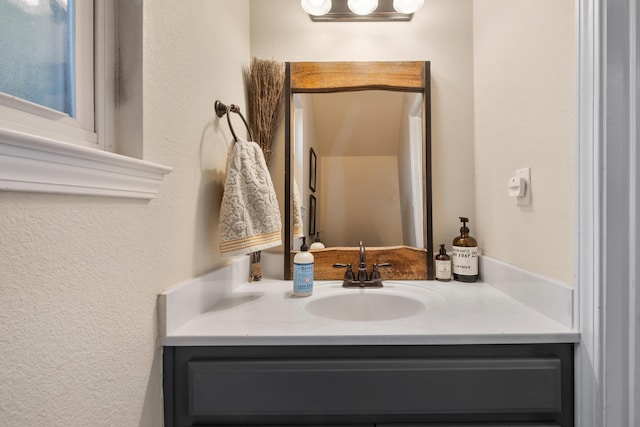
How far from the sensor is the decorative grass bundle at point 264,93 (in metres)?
1.20

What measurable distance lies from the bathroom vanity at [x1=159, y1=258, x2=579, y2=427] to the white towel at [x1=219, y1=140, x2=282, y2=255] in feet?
0.71

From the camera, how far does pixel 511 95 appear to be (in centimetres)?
93

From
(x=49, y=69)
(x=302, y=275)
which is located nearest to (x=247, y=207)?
(x=302, y=275)

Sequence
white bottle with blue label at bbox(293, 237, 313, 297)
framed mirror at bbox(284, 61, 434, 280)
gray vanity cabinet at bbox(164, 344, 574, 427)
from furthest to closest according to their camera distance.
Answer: framed mirror at bbox(284, 61, 434, 280) < white bottle with blue label at bbox(293, 237, 313, 297) < gray vanity cabinet at bbox(164, 344, 574, 427)

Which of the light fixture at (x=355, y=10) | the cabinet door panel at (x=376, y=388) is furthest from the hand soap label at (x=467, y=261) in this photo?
the light fixture at (x=355, y=10)

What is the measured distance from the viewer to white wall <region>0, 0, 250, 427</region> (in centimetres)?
38

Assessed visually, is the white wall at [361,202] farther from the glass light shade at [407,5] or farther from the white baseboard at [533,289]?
the glass light shade at [407,5]

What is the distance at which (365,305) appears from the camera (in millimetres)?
1039

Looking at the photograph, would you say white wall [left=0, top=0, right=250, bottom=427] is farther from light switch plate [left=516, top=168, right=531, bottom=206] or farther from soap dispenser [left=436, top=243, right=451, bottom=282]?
light switch plate [left=516, top=168, right=531, bottom=206]

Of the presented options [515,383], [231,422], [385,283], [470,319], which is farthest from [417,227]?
[231,422]

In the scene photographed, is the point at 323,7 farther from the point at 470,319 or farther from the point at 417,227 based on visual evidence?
the point at 470,319

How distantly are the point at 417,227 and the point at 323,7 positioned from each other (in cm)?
97

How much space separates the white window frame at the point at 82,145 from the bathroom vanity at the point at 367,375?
0.28 meters

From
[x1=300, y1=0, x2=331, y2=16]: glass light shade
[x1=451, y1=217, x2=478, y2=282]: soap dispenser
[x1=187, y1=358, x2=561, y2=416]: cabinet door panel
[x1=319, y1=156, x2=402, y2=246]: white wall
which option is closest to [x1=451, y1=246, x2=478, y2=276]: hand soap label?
[x1=451, y1=217, x2=478, y2=282]: soap dispenser
